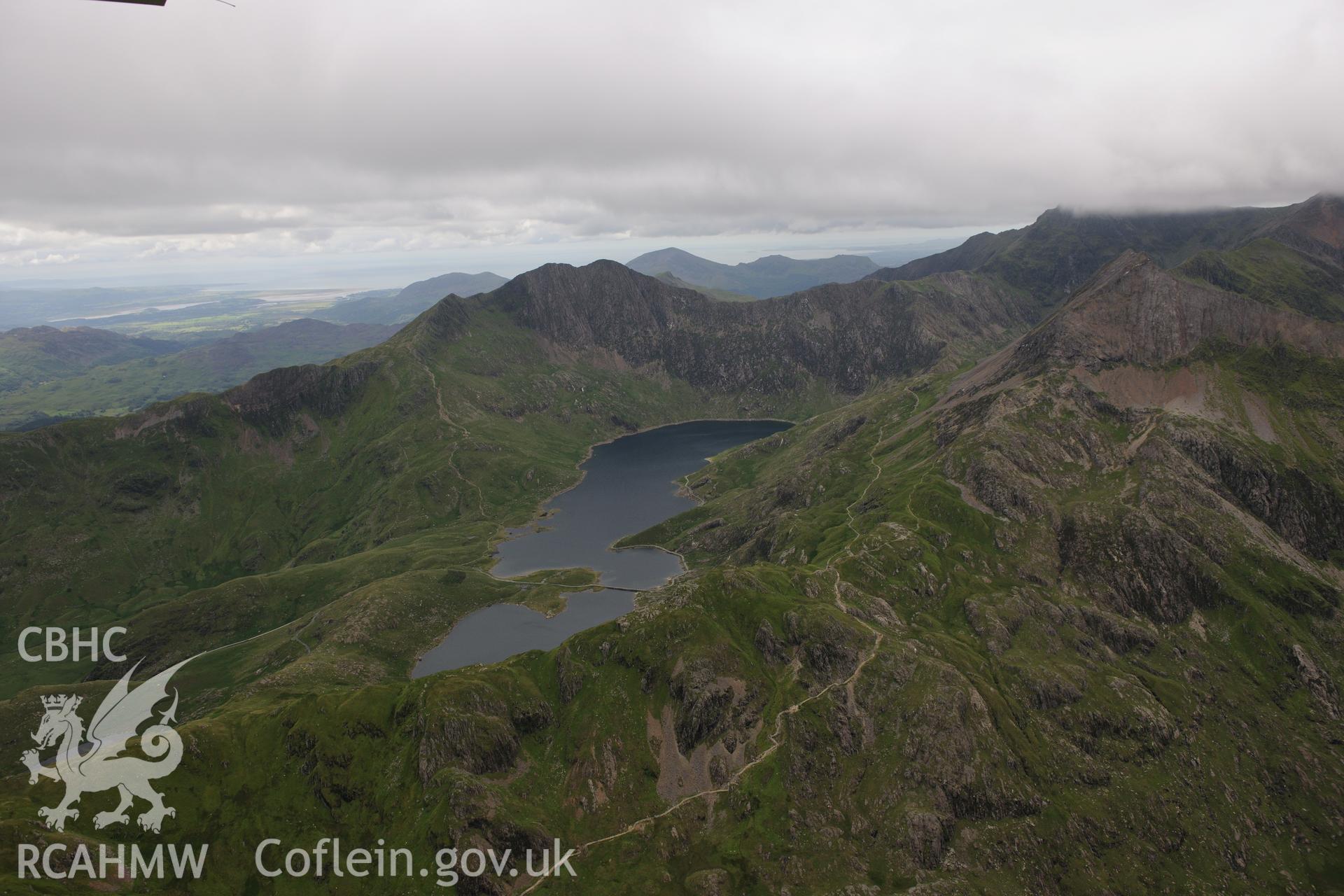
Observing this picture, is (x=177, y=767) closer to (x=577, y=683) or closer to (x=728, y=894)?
(x=577, y=683)

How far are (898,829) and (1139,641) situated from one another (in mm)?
102997

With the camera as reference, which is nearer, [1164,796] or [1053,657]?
[1164,796]

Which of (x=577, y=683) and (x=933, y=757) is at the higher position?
(x=577, y=683)

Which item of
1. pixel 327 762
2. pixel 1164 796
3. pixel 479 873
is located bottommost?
pixel 1164 796

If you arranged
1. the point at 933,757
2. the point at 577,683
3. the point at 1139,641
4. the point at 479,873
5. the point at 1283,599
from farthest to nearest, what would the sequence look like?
the point at 1283,599 → the point at 1139,641 → the point at 577,683 → the point at 933,757 → the point at 479,873

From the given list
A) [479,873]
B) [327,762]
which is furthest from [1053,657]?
[327,762]

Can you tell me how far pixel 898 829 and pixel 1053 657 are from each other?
245 feet

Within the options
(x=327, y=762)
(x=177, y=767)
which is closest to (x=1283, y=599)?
(x=327, y=762)

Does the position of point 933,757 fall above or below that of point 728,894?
above

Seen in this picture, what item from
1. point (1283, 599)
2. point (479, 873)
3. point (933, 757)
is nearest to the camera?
point (479, 873)

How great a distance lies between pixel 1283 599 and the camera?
188 metres

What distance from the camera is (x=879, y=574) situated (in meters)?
184

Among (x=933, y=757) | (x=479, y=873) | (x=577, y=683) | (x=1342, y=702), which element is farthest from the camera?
(x=1342, y=702)

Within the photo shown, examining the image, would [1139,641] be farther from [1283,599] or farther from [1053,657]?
[1283,599]
